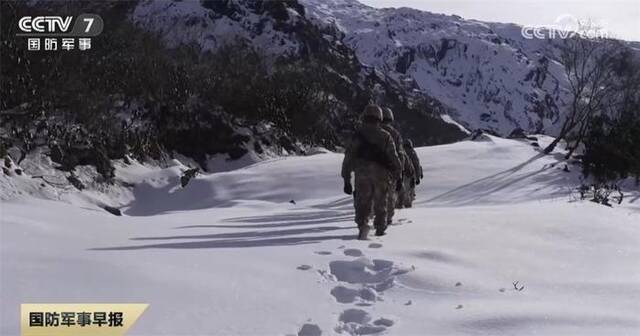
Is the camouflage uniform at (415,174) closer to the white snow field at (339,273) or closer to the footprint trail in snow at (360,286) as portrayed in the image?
the white snow field at (339,273)

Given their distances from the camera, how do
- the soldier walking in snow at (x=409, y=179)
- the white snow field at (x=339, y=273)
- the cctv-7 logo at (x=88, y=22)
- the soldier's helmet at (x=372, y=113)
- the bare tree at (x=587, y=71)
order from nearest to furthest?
the white snow field at (x=339, y=273) → the soldier's helmet at (x=372, y=113) → the cctv-7 logo at (x=88, y=22) → the soldier walking in snow at (x=409, y=179) → the bare tree at (x=587, y=71)

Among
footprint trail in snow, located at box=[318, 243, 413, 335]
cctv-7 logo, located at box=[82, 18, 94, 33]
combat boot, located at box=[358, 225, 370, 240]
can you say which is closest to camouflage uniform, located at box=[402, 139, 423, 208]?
combat boot, located at box=[358, 225, 370, 240]

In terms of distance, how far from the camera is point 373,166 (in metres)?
6.67

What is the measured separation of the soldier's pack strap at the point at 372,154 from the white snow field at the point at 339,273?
0.82 meters

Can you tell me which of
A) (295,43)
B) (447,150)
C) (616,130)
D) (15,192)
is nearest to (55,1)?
(447,150)

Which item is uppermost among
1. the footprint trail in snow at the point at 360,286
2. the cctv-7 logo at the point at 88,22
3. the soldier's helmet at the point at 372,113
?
the cctv-7 logo at the point at 88,22

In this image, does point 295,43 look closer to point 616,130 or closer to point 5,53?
point 616,130

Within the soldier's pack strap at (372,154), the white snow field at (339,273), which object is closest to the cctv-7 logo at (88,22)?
the white snow field at (339,273)

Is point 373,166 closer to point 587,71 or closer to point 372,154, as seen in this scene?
point 372,154

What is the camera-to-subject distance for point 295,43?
79.1 m

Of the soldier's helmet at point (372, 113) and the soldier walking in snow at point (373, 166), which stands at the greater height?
the soldier's helmet at point (372, 113)

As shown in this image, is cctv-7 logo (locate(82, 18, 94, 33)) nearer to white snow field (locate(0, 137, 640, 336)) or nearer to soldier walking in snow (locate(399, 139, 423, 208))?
white snow field (locate(0, 137, 640, 336))

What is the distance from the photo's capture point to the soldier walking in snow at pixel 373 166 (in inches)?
261

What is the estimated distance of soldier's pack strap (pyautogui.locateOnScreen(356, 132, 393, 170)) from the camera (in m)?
6.67
